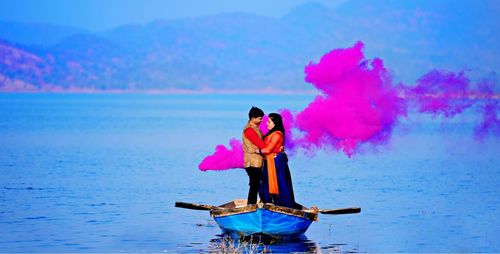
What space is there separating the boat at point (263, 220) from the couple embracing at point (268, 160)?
41 centimetres

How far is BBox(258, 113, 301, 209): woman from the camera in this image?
22.1m

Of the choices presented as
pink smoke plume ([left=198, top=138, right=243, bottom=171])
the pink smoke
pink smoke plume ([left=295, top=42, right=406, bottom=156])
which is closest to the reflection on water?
pink smoke plume ([left=198, top=138, right=243, bottom=171])

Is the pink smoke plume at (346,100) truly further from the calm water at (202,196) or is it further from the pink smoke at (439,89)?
the pink smoke at (439,89)

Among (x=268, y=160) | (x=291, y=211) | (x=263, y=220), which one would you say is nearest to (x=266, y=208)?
(x=263, y=220)

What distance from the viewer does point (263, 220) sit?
22.4 m

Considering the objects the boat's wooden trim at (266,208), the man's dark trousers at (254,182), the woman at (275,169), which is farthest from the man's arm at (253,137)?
the boat's wooden trim at (266,208)

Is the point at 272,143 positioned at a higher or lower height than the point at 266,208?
higher

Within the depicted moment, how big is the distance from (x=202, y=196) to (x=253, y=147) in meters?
13.7

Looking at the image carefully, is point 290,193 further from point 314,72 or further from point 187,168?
point 187,168

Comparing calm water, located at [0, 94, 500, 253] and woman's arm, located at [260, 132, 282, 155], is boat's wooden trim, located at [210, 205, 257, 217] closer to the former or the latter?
calm water, located at [0, 94, 500, 253]

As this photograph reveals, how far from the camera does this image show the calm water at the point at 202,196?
24953 millimetres

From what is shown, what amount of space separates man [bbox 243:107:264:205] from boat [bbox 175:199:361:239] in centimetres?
52

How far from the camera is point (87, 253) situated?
907 inches

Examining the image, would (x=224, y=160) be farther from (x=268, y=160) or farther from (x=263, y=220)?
(x=263, y=220)
